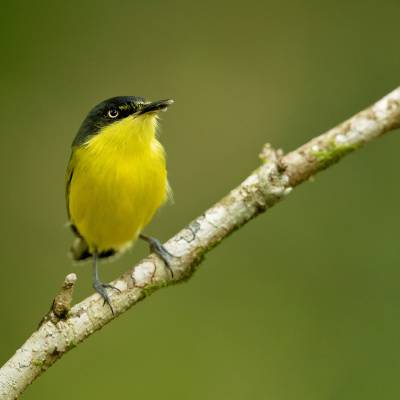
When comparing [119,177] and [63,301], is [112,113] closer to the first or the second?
[119,177]

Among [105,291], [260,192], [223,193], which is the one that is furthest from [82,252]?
[223,193]

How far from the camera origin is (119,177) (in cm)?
423

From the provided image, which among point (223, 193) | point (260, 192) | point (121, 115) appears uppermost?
point (223, 193)

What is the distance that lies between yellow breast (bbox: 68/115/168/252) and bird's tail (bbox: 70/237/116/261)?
0.41m

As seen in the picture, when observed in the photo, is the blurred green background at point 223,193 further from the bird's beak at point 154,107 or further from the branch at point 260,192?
the branch at point 260,192

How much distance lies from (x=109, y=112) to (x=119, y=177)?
47cm

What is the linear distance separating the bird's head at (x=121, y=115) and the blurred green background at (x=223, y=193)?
2288mm

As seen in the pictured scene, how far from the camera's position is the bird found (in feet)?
13.9

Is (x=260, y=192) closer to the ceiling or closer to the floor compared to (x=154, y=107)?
closer to the floor

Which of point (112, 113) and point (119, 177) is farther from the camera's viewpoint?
point (112, 113)

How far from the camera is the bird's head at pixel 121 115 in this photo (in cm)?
431

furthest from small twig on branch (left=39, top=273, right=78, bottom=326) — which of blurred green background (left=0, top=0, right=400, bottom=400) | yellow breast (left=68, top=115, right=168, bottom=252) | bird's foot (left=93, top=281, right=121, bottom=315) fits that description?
blurred green background (left=0, top=0, right=400, bottom=400)

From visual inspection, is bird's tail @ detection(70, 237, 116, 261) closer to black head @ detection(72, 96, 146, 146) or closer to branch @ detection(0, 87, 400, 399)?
black head @ detection(72, 96, 146, 146)

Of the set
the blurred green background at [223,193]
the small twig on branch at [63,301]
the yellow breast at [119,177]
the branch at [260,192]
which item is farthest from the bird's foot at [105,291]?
the blurred green background at [223,193]
